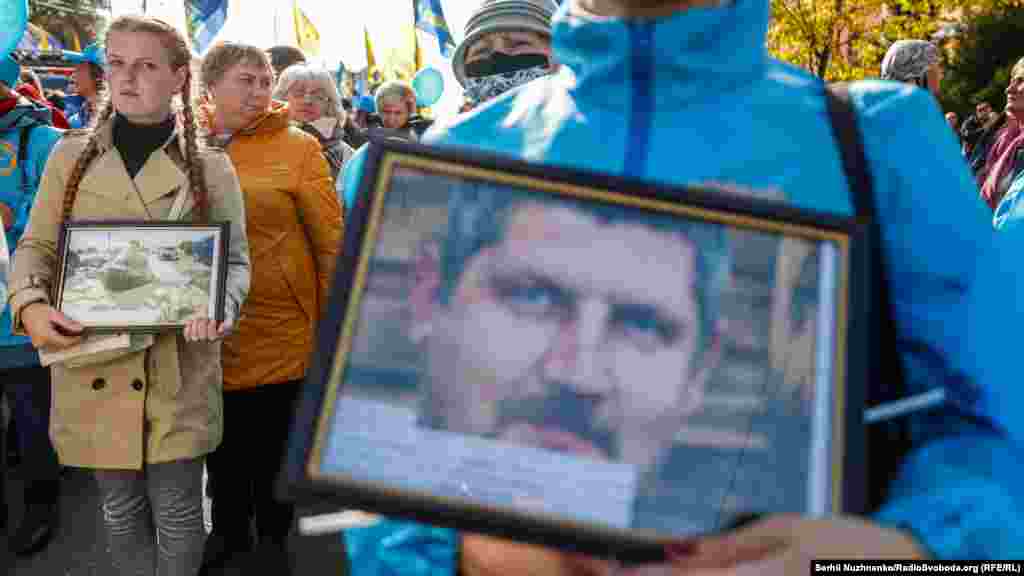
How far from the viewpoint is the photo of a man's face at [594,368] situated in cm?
85

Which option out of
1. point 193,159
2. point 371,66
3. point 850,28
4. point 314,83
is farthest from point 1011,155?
point 371,66

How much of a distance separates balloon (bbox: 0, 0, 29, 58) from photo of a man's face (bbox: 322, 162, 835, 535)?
12.6 ft

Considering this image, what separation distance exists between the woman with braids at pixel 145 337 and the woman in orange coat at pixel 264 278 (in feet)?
1.73

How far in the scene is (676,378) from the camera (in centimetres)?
85

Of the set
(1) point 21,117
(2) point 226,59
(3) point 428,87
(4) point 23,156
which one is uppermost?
(2) point 226,59

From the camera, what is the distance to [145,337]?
2.82 m

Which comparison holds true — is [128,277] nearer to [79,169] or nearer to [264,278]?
[79,169]

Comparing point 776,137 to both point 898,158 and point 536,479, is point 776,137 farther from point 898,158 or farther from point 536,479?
point 536,479

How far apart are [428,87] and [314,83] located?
31.6 feet

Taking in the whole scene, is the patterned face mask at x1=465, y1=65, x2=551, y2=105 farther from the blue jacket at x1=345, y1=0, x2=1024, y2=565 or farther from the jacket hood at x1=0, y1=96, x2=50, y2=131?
the jacket hood at x1=0, y1=96, x2=50, y2=131

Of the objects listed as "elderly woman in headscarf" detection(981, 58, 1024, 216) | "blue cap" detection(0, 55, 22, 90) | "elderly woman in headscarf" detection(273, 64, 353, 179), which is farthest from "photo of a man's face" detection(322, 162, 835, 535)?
"elderly woman in headscarf" detection(981, 58, 1024, 216)

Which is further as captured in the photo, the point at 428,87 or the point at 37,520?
the point at 428,87

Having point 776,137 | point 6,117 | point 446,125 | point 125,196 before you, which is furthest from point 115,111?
point 776,137

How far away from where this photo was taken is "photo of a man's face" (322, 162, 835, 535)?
2.79 ft
